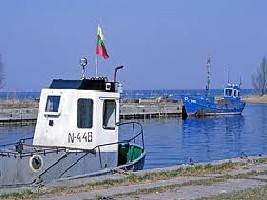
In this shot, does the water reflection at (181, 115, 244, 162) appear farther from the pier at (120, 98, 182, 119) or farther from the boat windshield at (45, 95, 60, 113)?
the boat windshield at (45, 95, 60, 113)

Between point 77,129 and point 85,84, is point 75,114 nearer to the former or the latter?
point 77,129

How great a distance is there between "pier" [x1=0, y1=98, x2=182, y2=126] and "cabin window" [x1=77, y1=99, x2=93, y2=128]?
1758 inches

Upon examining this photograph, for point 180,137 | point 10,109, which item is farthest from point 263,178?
point 10,109

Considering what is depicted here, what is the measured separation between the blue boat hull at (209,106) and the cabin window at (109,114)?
68.8 meters

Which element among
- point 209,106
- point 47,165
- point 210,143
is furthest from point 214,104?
point 47,165

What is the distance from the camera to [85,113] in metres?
18.6

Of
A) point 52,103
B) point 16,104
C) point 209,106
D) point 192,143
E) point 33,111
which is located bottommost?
point 192,143

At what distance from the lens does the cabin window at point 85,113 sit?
18469mm

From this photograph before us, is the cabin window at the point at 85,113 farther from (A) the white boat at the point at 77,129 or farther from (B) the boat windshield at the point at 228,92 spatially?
(B) the boat windshield at the point at 228,92

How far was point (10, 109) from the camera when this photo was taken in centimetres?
6812

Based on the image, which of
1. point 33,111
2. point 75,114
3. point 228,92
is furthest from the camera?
point 228,92

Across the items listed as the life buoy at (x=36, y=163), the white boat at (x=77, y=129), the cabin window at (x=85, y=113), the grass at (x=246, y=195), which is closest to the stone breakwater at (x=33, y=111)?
the white boat at (x=77, y=129)

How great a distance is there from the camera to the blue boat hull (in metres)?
88.4

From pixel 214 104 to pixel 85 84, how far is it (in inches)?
2933
